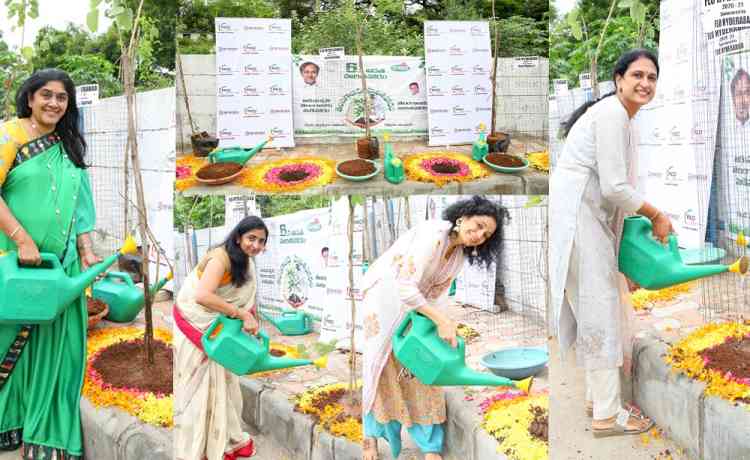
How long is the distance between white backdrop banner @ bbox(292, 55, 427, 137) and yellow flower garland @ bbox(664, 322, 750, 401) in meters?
0.91

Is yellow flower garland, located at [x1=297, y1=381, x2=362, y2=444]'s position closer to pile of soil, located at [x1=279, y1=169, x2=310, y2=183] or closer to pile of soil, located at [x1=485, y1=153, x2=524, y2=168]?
pile of soil, located at [x1=279, y1=169, x2=310, y2=183]

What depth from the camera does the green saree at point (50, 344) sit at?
7.72ft

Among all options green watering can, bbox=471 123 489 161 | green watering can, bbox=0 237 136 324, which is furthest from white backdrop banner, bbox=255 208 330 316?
green watering can, bbox=0 237 136 324

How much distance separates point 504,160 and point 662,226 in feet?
1.41

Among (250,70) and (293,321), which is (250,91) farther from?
(293,321)

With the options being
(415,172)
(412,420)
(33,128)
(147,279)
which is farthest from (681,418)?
(33,128)

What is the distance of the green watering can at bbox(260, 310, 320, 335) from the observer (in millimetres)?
2105

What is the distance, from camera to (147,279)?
2.66 meters

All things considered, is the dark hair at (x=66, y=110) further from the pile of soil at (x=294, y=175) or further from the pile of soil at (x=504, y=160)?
the pile of soil at (x=504, y=160)

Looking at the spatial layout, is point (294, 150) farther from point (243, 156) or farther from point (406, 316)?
point (406, 316)

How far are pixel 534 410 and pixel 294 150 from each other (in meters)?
1.00

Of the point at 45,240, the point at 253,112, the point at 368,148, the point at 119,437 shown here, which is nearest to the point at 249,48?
the point at 253,112

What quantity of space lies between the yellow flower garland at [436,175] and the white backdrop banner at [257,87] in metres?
0.31

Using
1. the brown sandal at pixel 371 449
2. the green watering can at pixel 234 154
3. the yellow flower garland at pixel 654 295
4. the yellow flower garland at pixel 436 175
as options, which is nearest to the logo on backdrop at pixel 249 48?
the green watering can at pixel 234 154
